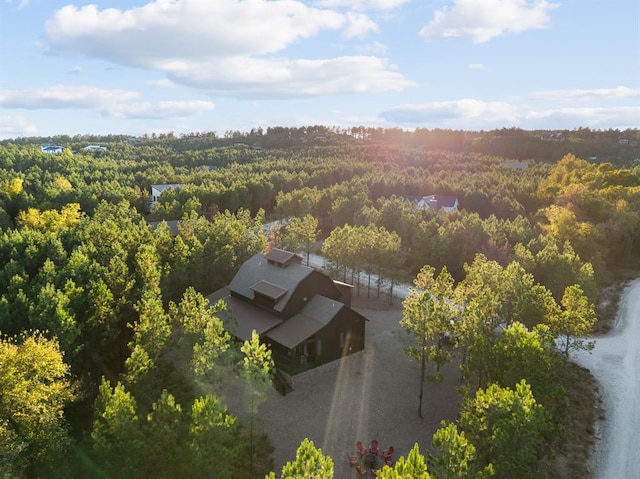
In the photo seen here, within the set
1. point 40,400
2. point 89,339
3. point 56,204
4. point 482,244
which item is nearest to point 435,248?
point 482,244

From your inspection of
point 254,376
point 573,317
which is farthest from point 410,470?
point 573,317

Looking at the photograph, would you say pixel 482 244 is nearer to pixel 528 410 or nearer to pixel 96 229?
pixel 528 410

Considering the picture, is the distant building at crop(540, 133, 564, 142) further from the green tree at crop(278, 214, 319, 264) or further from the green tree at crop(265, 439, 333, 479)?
the green tree at crop(265, 439, 333, 479)

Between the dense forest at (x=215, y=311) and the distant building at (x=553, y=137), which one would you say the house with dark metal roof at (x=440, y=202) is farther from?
the distant building at (x=553, y=137)

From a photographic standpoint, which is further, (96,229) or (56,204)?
(56,204)

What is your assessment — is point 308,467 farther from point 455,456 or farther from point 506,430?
point 506,430

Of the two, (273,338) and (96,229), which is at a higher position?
(96,229)

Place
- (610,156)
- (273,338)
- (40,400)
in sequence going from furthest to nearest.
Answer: (610,156)
(273,338)
(40,400)

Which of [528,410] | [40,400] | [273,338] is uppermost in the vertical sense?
[528,410]
